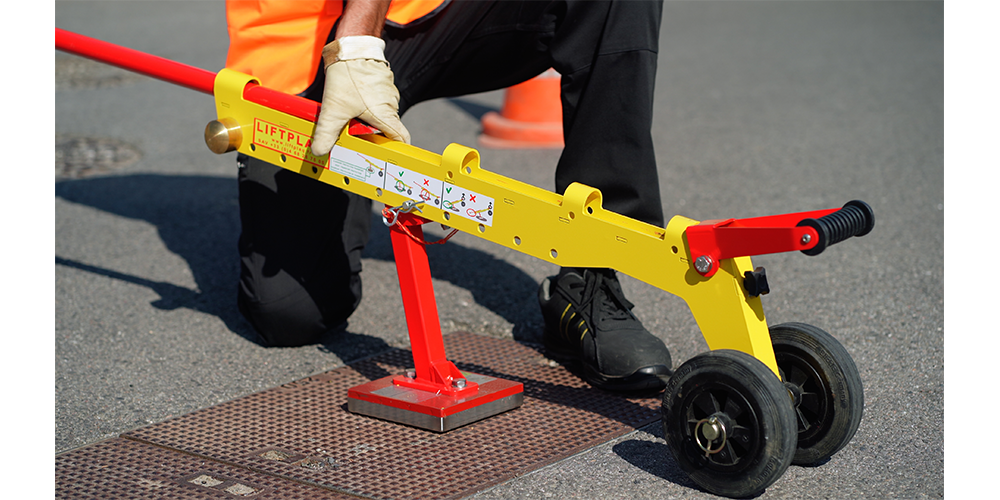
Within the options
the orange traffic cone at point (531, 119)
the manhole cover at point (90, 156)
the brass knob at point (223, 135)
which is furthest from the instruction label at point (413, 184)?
the orange traffic cone at point (531, 119)

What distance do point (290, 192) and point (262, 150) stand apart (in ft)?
1.56

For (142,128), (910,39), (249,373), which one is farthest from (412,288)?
(910,39)

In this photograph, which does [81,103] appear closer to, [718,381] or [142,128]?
[142,128]

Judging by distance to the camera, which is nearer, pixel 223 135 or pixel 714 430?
pixel 714 430

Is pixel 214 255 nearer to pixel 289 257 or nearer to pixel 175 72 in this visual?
pixel 289 257

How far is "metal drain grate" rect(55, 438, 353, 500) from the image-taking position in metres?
1.94

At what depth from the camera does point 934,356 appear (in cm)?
259

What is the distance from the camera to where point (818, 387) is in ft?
6.27

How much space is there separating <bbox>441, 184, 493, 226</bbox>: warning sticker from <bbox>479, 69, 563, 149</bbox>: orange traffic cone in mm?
3260

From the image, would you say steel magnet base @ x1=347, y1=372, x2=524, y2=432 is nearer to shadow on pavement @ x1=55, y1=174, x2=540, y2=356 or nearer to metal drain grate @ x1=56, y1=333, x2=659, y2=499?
metal drain grate @ x1=56, y1=333, x2=659, y2=499

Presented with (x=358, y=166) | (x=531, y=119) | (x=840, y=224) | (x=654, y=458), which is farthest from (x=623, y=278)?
(x=531, y=119)

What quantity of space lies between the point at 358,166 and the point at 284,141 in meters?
0.24

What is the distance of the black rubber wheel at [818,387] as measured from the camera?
1872 millimetres

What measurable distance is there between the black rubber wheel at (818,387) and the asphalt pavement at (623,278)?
87 mm
